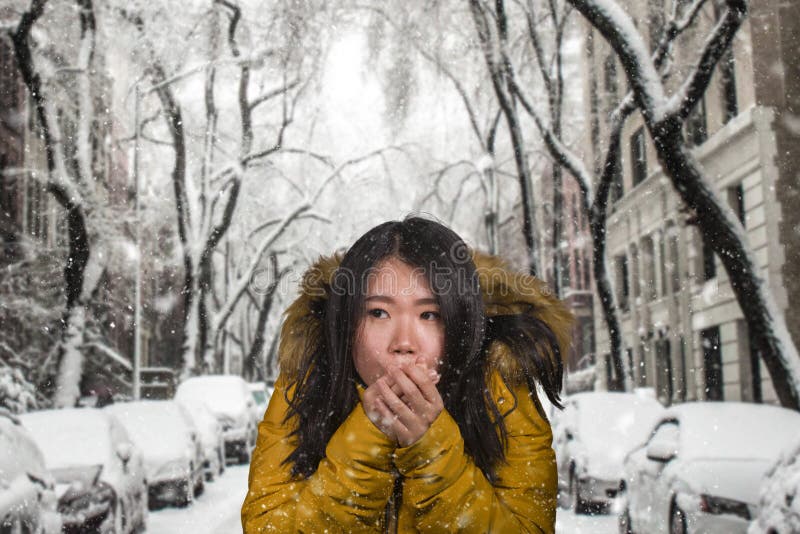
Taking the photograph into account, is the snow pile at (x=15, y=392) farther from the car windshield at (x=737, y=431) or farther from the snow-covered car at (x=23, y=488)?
the car windshield at (x=737, y=431)

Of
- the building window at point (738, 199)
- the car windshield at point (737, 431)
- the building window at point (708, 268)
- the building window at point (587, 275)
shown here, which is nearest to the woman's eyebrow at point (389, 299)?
the car windshield at point (737, 431)

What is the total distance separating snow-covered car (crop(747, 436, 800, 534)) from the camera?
4.01m

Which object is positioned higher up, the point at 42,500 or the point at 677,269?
the point at 677,269

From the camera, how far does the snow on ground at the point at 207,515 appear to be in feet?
25.9

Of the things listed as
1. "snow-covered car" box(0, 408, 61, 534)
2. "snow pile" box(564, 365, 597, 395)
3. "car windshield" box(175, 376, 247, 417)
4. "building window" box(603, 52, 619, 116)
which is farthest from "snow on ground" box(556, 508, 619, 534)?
"snow pile" box(564, 365, 597, 395)

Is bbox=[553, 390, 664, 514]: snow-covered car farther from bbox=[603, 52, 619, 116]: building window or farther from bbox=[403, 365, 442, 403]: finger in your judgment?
bbox=[403, 365, 442, 403]: finger

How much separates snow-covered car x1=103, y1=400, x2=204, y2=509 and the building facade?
4563 millimetres

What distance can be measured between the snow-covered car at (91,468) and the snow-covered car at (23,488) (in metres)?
1.21

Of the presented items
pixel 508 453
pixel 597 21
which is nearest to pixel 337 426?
pixel 508 453

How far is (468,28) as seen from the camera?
27.5 feet

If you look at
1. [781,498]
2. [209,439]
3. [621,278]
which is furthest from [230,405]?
[781,498]

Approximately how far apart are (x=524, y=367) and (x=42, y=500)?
3.78 m

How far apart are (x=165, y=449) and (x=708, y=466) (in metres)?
6.27

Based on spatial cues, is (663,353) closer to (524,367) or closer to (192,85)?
(192,85)
